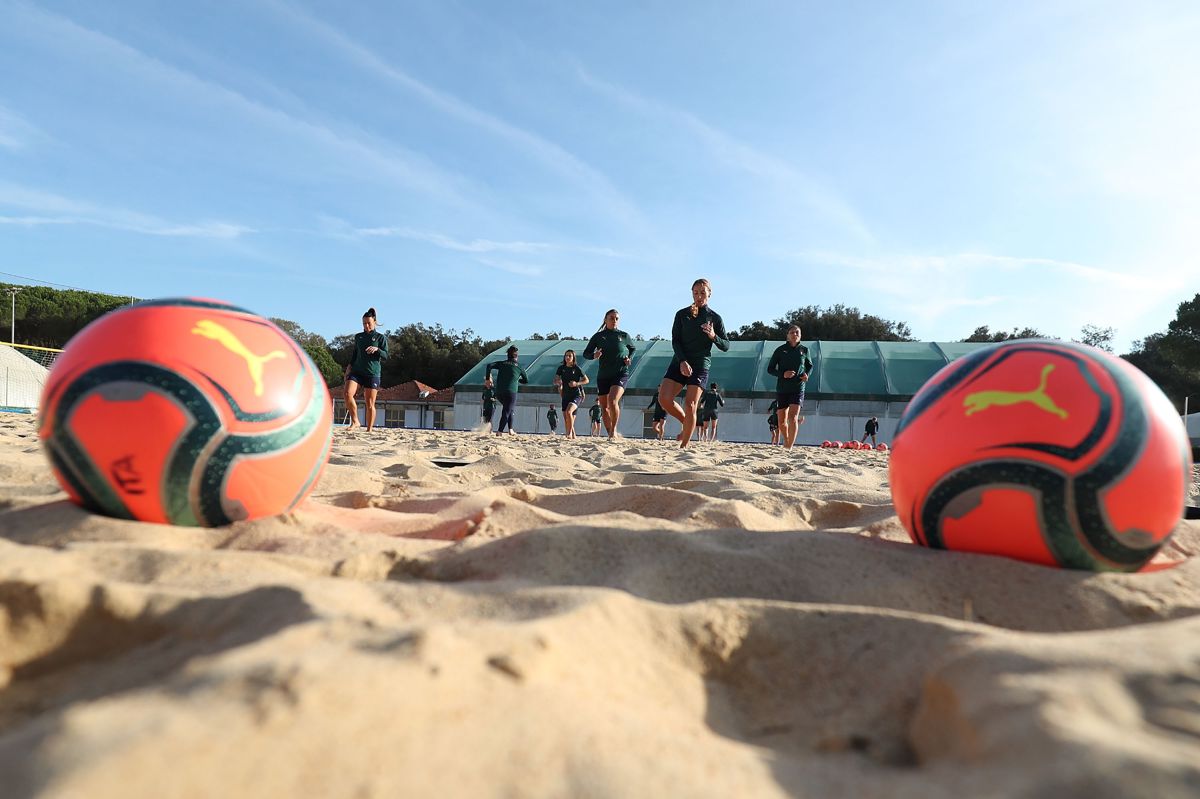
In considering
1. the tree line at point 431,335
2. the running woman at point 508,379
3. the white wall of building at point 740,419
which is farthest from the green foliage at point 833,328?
the running woman at point 508,379

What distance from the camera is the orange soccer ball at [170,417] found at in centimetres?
217

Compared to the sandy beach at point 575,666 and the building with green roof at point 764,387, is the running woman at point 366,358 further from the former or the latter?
the building with green roof at point 764,387

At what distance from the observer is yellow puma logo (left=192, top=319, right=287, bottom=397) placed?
7.58ft

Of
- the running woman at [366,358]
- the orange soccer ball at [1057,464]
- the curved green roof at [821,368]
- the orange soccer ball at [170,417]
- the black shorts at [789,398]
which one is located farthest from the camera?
the curved green roof at [821,368]

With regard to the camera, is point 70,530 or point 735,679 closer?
point 735,679

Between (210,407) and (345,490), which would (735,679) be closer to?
(210,407)

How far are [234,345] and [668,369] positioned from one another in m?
6.07

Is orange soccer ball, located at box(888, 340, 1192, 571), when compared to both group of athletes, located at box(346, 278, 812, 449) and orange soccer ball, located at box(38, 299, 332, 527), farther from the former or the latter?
group of athletes, located at box(346, 278, 812, 449)

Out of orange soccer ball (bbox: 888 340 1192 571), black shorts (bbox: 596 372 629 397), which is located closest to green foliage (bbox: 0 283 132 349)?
black shorts (bbox: 596 372 629 397)

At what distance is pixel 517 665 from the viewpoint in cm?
120

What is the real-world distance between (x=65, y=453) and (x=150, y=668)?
Answer: 133 centimetres

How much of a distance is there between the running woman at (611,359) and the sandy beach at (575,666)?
7244 millimetres

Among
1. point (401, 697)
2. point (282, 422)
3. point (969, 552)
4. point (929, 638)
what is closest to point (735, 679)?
point (929, 638)

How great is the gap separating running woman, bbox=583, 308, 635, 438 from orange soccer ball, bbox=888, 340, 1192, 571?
7352 mm
